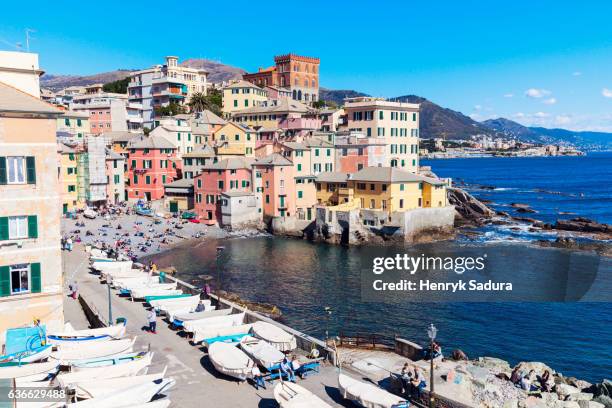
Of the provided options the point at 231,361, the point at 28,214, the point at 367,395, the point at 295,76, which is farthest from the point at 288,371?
the point at 295,76

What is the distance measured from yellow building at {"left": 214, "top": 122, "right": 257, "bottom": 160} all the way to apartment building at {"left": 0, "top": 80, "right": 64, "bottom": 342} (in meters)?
54.5

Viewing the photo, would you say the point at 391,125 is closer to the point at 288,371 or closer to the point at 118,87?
the point at 288,371

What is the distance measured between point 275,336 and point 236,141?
60.9 meters

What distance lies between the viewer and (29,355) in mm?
22438

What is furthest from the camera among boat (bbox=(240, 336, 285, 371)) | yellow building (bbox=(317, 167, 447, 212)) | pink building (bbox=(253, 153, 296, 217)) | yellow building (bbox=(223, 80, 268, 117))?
yellow building (bbox=(223, 80, 268, 117))

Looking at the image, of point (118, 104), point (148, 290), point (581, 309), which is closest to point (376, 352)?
point (148, 290)

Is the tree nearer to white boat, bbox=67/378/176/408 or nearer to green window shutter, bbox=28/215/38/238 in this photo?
green window shutter, bbox=28/215/38/238

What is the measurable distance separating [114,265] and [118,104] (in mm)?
71227

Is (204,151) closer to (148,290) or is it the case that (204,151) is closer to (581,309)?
(148,290)

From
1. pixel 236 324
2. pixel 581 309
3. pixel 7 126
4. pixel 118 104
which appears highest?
pixel 118 104

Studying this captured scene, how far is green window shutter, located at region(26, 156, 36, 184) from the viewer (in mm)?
24969

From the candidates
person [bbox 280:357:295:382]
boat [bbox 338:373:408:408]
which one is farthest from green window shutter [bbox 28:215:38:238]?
boat [bbox 338:373:408:408]

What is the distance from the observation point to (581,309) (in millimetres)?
41281

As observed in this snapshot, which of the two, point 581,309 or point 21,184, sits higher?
point 21,184
